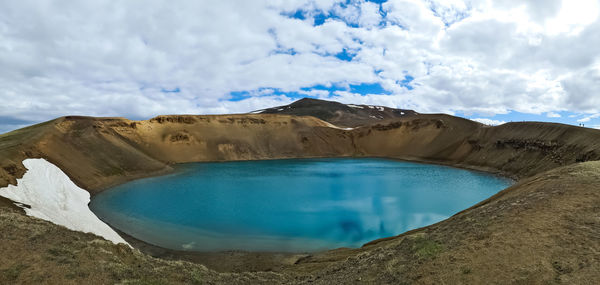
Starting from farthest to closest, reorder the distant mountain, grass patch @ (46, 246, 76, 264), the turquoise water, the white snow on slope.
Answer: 1. the distant mountain
2. the turquoise water
3. the white snow on slope
4. grass patch @ (46, 246, 76, 264)

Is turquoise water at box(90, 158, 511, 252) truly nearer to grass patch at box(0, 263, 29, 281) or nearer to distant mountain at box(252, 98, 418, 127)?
grass patch at box(0, 263, 29, 281)

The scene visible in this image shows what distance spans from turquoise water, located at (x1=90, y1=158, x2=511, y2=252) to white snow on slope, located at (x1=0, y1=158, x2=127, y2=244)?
51.8 inches

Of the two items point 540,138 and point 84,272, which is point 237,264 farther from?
point 540,138

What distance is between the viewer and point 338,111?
12962cm

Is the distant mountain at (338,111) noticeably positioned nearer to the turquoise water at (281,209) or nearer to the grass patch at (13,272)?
the turquoise water at (281,209)

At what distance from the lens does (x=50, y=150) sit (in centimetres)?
3058

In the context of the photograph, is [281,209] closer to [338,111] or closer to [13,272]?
[13,272]

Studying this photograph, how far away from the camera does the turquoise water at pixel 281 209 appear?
15625 millimetres

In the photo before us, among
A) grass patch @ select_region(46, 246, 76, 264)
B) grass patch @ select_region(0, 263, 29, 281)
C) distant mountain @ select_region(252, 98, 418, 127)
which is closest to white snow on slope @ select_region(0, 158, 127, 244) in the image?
grass patch @ select_region(46, 246, 76, 264)

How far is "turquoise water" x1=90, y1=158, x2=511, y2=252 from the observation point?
15625 millimetres

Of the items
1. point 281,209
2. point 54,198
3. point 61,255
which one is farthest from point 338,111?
point 61,255

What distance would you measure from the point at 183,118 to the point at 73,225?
5150 centimetres

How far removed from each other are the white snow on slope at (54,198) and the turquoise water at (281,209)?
1316 millimetres

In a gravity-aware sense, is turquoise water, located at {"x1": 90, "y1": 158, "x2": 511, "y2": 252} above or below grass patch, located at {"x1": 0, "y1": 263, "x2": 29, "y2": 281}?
below
